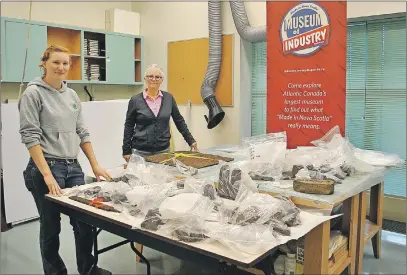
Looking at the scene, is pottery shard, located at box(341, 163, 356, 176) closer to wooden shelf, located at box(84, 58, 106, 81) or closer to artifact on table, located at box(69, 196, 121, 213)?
artifact on table, located at box(69, 196, 121, 213)

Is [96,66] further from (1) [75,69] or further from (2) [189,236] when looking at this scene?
(2) [189,236]

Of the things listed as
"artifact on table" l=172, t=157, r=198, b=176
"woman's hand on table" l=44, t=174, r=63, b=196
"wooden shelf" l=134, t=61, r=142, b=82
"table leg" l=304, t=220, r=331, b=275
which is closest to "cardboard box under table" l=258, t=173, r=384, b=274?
"table leg" l=304, t=220, r=331, b=275

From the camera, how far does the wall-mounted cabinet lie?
4.21m

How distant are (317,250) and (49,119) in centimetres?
150

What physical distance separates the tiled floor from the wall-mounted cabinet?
197 cm

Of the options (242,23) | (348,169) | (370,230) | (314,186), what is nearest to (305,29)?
(242,23)

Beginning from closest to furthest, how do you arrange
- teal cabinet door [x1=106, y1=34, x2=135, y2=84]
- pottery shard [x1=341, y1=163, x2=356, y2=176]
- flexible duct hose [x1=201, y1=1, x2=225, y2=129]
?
pottery shard [x1=341, y1=163, x2=356, y2=176], flexible duct hose [x1=201, y1=1, x2=225, y2=129], teal cabinet door [x1=106, y1=34, x2=135, y2=84]

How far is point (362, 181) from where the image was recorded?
2113mm

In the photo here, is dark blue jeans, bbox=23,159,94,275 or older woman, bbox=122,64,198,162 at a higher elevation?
older woman, bbox=122,64,198,162

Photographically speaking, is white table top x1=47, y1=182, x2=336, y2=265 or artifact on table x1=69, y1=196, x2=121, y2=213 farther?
artifact on table x1=69, y1=196, x2=121, y2=213

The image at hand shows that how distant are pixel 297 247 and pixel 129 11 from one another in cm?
470

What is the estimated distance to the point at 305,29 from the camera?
10.4 ft

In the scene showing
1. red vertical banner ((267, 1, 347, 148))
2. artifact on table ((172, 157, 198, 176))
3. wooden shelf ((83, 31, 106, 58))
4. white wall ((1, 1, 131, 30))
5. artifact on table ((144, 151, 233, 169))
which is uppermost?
white wall ((1, 1, 131, 30))

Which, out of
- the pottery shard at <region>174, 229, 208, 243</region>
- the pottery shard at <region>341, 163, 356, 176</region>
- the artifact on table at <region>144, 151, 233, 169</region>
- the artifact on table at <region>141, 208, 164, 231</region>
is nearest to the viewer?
the pottery shard at <region>174, 229, 208, 243</region>
